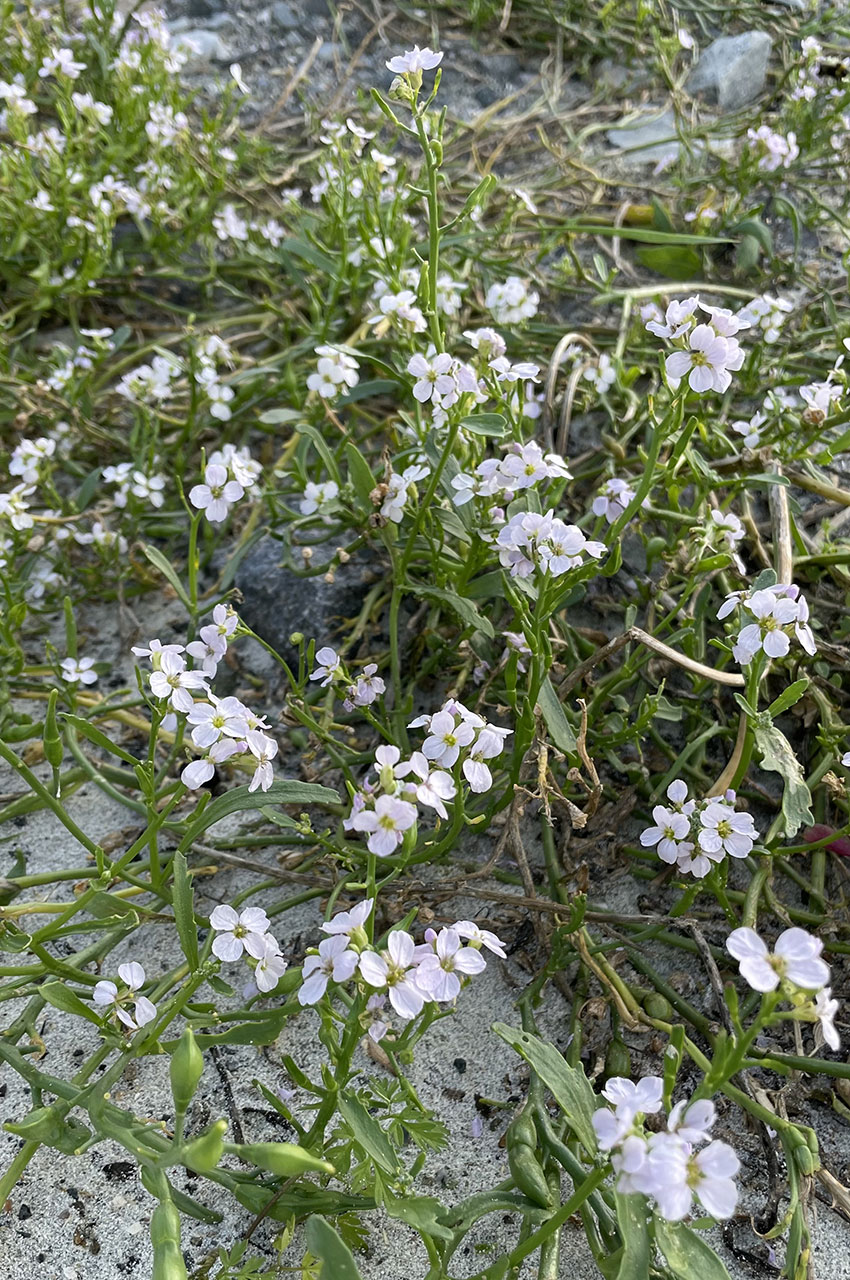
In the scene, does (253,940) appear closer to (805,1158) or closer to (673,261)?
(805,1158)

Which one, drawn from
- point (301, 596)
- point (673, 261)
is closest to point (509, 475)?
point (301, 596)

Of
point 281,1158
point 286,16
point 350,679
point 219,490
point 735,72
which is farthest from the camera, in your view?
point 286,16

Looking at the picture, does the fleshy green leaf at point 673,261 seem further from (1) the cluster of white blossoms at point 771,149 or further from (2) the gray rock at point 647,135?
(2) the gray rock at point 647,135

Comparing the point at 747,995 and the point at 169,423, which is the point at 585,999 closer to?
the point at 747,995

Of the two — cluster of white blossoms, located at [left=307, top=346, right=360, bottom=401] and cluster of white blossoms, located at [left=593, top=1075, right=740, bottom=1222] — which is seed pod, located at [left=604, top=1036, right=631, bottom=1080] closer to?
cluster of white blossoms, located at [left=593, top=1075, right=740, bottom=1222]

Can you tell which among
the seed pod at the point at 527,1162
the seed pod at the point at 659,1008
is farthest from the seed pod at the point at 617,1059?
the seed pod at the point at 527,1162

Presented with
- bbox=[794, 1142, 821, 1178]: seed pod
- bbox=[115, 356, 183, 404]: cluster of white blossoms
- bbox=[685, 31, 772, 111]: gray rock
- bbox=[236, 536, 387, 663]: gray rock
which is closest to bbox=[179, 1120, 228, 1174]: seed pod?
bbox=[794, 1142, 821, 1178]: seed pod
